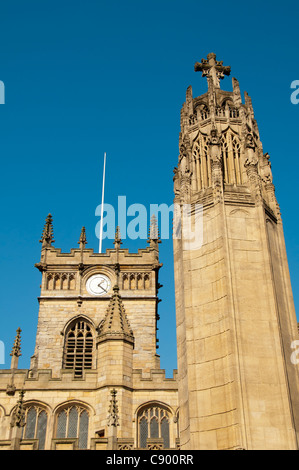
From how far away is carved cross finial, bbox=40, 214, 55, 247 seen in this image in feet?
133

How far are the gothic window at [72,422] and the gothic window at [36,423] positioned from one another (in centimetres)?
54

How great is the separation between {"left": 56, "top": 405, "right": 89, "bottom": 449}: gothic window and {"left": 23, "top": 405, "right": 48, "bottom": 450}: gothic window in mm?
540

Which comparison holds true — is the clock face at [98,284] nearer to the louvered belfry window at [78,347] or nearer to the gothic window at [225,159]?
the louvered belfry window at [78,347]

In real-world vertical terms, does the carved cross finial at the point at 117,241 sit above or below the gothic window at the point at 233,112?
above

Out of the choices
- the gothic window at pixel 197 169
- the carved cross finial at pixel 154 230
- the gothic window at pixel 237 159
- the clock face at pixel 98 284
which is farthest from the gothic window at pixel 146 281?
the gothic window at pixel 237 159

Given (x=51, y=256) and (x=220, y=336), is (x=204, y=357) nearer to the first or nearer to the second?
(x=220, y=336)

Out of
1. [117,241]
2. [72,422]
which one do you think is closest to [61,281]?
[117,241]

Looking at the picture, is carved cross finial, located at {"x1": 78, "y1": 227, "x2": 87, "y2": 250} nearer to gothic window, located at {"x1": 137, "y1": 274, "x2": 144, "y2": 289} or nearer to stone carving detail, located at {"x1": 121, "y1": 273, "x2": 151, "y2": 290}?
stone carving detail, located at {"x1": 121, "y1": 273, "x2": 151, "y2": 290}

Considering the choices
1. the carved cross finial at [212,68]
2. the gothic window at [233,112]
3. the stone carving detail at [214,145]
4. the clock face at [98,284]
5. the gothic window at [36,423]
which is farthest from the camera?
the clock face at [98,284]

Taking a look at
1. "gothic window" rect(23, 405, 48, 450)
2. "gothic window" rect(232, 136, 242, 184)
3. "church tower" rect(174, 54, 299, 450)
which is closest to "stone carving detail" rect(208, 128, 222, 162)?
"church tower" rect(174, 54, 299, 450)

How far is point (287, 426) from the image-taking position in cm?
1463

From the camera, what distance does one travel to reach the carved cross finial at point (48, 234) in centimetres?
4050
